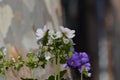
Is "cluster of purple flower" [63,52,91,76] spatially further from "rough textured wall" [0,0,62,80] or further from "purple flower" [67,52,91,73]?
"rough textured wall" [0,0,62,80]

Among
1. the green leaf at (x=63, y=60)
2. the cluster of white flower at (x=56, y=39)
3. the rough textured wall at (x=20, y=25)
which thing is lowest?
the green leaf at (x=63, y=60)

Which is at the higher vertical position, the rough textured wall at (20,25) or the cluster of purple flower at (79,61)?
the rough textured wall at (20,25)

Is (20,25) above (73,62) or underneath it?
above

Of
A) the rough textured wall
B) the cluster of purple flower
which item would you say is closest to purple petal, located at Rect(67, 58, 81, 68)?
the cluster of purple flower

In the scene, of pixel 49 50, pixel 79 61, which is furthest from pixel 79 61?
pixel 49 50

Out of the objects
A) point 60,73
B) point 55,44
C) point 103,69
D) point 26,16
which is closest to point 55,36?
point 55,44

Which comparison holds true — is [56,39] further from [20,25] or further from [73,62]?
[20,25]

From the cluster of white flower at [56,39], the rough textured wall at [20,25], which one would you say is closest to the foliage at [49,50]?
the cluster of white flower at [56,39]

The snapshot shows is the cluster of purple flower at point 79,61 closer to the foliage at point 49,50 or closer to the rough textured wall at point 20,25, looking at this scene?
the foliage at point 49,50

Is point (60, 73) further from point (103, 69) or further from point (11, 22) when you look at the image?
point (103, 69)

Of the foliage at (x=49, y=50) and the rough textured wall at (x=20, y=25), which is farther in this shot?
the rough textured wall at (x=20, y=25)
